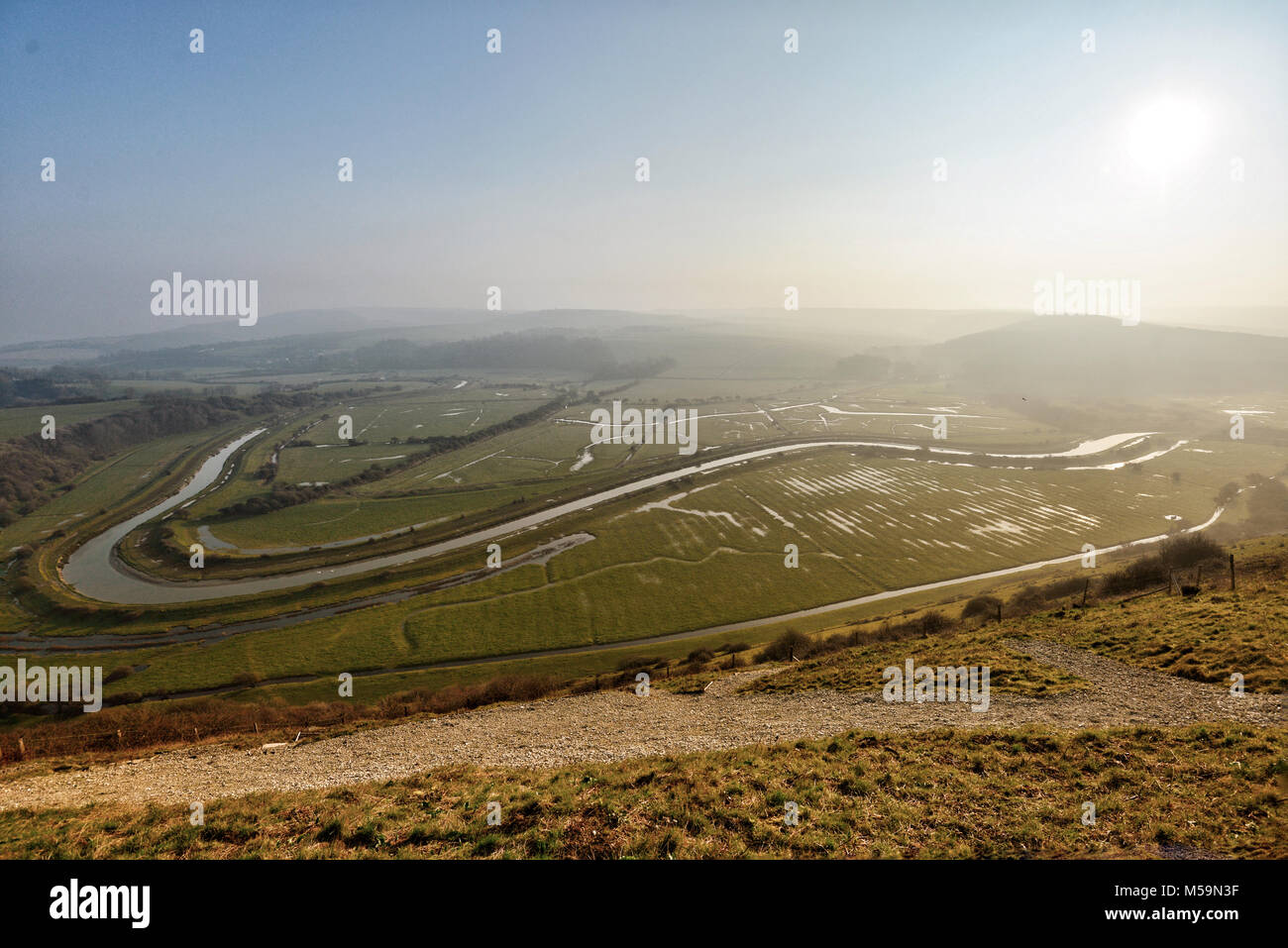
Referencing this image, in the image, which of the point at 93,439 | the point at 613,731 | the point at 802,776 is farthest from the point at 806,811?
the point at 93,439

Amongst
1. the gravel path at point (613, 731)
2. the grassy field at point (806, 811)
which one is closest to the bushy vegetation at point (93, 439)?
the gravel path at point (613, 731)

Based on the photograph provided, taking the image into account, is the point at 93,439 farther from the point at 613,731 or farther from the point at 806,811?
the point at 806,811

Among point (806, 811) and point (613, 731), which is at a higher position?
point (806, 811)

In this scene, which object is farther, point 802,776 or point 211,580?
point 211,580

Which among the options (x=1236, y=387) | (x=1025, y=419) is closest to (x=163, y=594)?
(x=1025, y=419)

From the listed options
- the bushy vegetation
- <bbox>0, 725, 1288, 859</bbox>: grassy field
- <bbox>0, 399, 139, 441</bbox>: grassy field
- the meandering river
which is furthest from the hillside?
<bbox>0, 399, 139, 441</bbox>: grassy field

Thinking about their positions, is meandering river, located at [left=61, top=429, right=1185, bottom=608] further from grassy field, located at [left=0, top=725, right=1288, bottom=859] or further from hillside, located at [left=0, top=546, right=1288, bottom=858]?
grassy field, located at [left=0, top=725, right=1288, bottom=859]
